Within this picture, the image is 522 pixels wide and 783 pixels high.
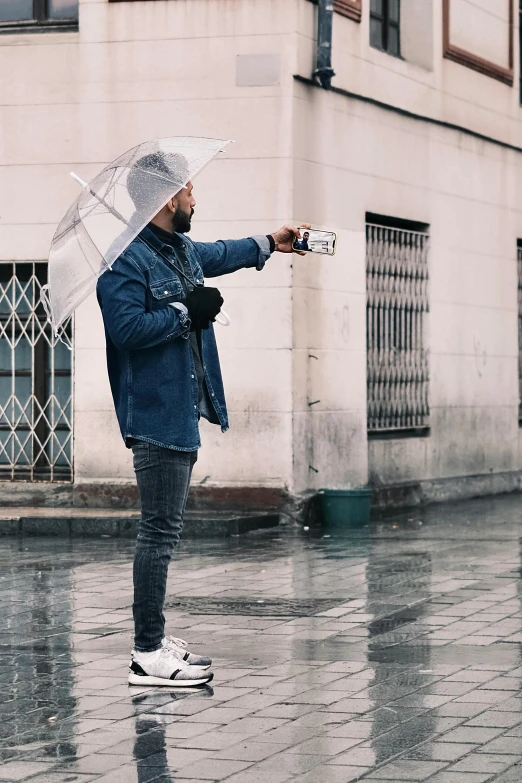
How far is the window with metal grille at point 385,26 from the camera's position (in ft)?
52.3

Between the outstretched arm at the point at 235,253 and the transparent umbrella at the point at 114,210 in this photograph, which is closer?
the transparent umbrella at the point at 114,210

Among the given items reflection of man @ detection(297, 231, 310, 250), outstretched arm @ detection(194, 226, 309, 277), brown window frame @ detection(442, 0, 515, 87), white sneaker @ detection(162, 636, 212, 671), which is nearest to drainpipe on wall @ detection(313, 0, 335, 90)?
brown window frame @ detection(442, 0, 515, 87)

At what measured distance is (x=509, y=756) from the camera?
17.7 ft

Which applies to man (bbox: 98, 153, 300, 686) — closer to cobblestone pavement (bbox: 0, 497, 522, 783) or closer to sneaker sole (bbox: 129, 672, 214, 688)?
sneaker sole (bbox: 129, 672, 214, 688)

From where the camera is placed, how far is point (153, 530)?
6.71m

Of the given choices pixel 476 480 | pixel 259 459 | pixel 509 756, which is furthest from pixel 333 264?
pixel 509 756

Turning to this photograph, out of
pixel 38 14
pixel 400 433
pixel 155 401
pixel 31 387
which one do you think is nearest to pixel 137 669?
pixel 155 401

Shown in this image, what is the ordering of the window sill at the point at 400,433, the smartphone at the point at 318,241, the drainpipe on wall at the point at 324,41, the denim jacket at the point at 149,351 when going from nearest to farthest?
the denim jacket at the point at 149,351 < the smartphone at the point at 318,241 < the drainpipe on wall at the point at 324,41 < the window sill at the point at 400,433

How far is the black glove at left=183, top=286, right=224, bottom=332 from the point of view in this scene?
21.9 feet

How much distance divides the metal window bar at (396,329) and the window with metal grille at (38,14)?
11.2 ft

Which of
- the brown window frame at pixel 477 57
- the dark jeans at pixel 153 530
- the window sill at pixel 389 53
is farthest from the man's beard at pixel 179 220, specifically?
the brown window frame at pixel 477 57

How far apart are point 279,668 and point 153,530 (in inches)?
36.1

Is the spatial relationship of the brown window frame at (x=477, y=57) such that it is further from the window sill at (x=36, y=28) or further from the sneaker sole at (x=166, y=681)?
the sneaker sole at (x=166, y=681)

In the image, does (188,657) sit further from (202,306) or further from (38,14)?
(38,14)
